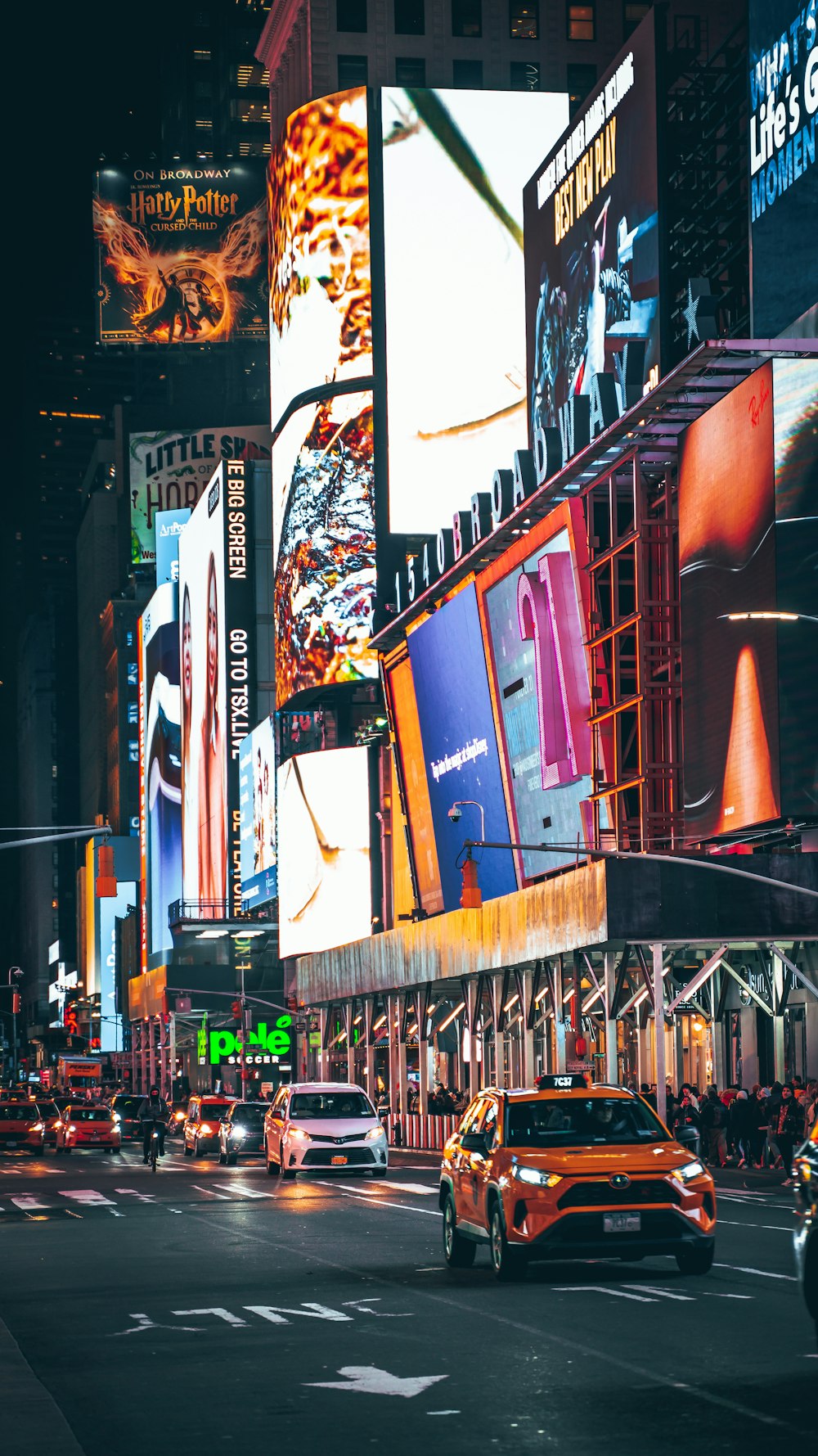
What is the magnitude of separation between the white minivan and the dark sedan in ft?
95.7

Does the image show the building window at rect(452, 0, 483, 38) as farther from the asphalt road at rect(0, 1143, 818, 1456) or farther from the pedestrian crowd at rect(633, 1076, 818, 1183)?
the asphalt road at rect(0, 1143, 818, 1456)

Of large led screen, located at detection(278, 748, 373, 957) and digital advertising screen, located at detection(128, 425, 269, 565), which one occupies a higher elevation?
digital advertising screen, located at detection(128, 425, 269, 565)

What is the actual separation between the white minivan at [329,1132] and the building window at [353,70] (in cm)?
7476

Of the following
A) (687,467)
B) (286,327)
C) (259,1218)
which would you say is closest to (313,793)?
(286,327)

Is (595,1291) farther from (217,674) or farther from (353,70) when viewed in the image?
(217,674)

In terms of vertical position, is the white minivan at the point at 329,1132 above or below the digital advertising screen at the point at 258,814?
below

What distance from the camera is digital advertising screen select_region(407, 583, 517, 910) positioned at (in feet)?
211

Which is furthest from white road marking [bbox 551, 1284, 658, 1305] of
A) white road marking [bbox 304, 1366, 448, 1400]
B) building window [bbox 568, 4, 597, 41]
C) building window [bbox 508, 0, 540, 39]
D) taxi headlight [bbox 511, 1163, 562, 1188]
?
building window [bbox 568, 4, 597, 41]

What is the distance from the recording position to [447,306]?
9269 cm

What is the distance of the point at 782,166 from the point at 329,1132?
2442 centimetres

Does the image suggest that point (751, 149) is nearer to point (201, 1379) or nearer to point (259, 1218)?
point (259, 1218)

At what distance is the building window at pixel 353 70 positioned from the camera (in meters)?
109

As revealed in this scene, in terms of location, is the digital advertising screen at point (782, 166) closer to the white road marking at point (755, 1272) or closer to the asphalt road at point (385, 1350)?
the asphalt road at point (385, 1350)

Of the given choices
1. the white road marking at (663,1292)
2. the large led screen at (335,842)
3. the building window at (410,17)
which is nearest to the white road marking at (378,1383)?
the white road marking at (663,1292)
